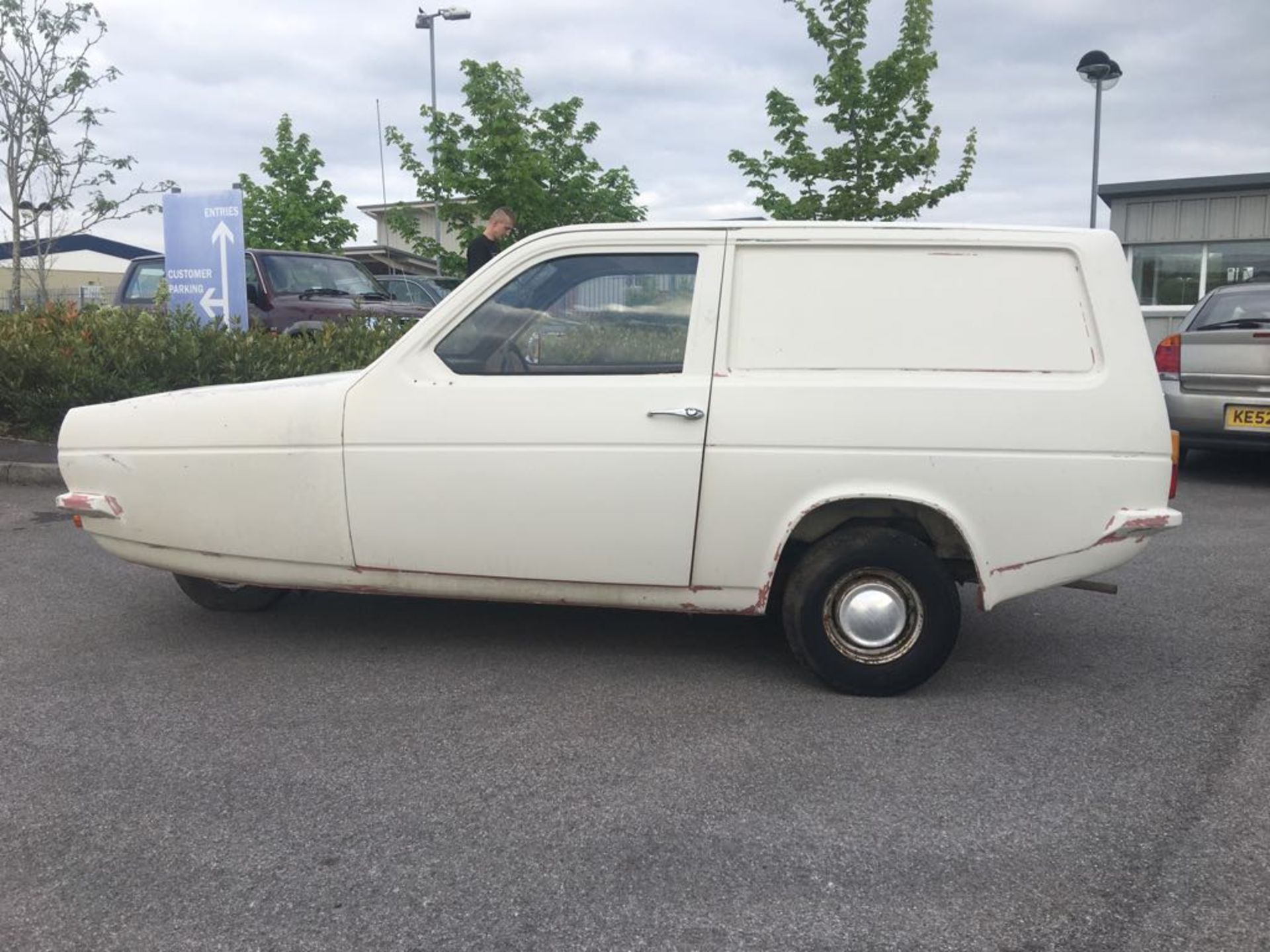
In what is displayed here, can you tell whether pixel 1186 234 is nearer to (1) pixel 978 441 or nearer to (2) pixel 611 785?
(1) pixel 978 441

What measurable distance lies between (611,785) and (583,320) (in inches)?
68.4

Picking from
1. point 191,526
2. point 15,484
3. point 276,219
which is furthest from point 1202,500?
point 276,219

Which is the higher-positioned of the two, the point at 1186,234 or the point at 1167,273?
the point at 1186,234

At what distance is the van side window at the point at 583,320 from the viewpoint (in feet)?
13.3

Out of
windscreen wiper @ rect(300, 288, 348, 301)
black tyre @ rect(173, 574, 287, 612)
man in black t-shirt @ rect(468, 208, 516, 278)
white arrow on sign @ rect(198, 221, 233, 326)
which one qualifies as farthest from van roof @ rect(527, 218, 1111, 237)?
windscreen wiper @ rect(300, 288, 348, 301)

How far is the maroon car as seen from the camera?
11484mm

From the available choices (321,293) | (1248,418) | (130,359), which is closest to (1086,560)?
(1248,418)

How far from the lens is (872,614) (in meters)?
3.92

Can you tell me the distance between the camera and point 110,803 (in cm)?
310

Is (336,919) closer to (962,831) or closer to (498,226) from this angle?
(962,831)

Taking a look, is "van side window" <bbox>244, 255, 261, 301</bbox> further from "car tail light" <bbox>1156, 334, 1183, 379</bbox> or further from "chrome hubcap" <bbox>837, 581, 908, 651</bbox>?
"chrome hubcap" <bbox>837, 581, 908, 651</bbox>

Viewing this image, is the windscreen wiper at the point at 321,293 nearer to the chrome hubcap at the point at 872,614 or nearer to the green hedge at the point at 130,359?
the green hedge at the point at 130,359

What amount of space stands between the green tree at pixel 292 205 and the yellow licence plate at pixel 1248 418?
23.6 meters

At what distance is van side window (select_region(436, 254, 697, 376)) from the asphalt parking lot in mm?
1191
